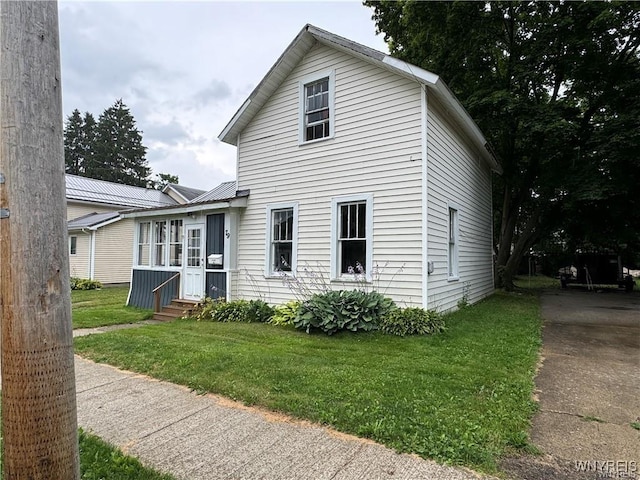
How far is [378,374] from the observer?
4.55 meters

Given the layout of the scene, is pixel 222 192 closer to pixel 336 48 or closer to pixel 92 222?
pixel 336 48

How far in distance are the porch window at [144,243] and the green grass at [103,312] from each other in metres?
1.50

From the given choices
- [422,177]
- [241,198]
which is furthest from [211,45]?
[422,177]

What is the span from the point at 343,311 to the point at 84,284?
1532 cm

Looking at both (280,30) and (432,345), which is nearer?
(432,345)

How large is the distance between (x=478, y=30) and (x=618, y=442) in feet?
44.0

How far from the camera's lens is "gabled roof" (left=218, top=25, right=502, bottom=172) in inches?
294

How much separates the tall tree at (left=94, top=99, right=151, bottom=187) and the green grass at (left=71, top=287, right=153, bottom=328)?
4384 centimetres

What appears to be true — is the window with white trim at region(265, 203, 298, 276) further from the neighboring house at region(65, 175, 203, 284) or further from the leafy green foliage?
the leafy green foliage

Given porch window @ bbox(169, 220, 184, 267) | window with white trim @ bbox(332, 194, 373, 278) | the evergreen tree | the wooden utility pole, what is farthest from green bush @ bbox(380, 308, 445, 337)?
the evergreen tree

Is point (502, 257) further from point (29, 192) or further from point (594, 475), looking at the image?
point (29, 192)

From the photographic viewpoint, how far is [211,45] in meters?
9.77

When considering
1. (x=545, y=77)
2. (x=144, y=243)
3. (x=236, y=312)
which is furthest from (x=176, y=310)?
(x=545, y=77)

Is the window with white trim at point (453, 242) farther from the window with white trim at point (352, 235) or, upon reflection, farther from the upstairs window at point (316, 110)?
the upstairs window at point (316, 110)
